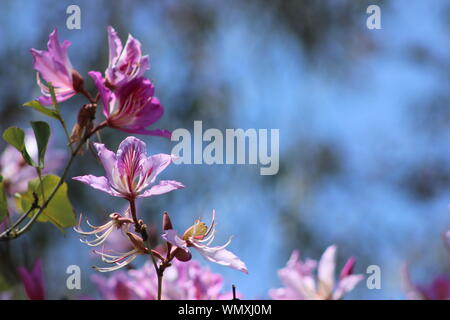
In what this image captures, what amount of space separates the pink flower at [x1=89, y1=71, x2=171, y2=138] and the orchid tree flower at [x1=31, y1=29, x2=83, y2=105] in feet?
0.11

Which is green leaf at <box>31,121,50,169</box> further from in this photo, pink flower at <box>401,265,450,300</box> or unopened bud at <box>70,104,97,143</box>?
pink flower at <box>401,265,450,300</box>

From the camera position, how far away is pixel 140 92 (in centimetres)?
52

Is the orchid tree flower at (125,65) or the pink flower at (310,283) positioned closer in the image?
the orchid tree flower at (125,65)

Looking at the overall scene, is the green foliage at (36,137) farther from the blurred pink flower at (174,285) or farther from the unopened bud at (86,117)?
the blurred pink flower at (174,285)

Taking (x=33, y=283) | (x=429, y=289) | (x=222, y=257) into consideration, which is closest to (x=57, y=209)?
(x=33, y=283)

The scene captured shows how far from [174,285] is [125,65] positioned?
0.61 feet

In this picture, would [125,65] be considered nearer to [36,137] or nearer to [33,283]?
[36,137]

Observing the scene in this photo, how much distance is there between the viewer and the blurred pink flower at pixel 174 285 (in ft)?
1.95

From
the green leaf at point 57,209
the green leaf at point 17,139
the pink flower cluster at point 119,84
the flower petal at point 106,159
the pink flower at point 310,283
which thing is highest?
the pink flower cluster at point 119,84

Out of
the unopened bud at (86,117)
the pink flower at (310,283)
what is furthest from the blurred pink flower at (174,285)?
the unopened bud at (86,117)

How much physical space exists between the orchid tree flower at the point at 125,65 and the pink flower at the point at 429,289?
24 centimetres

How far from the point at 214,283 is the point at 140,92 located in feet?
0.60

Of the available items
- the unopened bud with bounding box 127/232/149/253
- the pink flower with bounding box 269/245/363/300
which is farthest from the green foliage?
the pink flower with bounding box 269/245/363/300

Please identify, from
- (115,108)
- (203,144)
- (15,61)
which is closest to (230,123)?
(15,61)
